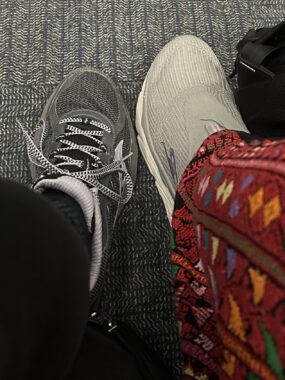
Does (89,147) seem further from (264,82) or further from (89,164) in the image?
(264,82)

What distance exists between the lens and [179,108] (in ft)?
2.71

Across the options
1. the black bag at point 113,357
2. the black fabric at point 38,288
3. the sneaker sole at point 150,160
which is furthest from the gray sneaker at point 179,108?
the black fabric at point 38,288

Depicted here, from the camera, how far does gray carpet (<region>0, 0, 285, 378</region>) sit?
802 mm

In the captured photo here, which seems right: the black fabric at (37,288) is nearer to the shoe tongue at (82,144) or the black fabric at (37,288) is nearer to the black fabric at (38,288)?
the black fabric at (38,288)

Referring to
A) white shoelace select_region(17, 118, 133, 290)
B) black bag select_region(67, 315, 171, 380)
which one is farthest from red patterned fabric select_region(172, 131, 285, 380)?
white shoelace select_region(17, 118, 133, 290)

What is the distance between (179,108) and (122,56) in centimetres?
18

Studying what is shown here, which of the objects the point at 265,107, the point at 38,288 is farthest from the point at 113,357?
the point at 265,107

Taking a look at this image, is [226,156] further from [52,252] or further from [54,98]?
[54,98]

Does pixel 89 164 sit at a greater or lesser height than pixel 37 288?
lesser

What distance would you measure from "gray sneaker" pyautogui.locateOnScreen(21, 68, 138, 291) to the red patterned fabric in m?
0.21

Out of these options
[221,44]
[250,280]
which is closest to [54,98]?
[221,44]

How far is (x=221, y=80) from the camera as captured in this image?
2.86 ft

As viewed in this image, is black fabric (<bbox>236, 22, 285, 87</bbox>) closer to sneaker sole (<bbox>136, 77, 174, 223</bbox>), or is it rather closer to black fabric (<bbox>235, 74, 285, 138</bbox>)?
black fabric (<bbox>235, 74, 285, 138</bbox>)

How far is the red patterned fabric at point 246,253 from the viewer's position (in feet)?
1.09
